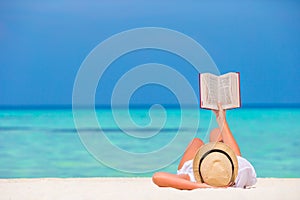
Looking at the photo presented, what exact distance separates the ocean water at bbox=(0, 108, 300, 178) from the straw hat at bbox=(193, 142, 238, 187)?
0.61m

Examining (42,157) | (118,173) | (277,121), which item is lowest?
(118,173)

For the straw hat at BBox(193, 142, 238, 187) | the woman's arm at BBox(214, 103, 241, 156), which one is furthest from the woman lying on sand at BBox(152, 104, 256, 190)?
the woman's arm at BBox(214, 103, 241, 156)

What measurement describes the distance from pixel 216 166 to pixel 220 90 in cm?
43

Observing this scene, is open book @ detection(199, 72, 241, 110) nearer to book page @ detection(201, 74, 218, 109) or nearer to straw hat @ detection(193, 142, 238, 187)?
book page @ detection(201, 74, 218, 109)

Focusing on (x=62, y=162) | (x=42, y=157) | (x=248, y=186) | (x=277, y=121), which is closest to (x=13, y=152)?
(x=42, y=157)

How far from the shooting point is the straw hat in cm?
267

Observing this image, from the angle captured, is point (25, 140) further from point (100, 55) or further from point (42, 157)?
point (100, 55)

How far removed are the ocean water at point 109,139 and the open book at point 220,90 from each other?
1.49ft

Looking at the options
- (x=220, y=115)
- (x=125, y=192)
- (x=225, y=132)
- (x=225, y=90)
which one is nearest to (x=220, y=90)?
(x=225, y=90)

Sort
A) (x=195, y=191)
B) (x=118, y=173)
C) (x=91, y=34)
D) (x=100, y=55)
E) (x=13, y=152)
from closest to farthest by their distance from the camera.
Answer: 1. (x=195, y=191)
2. (x=100, y=55)
3. (x=118, y=173)
4. (x=13, y=152)
5. (x=91, y=34)

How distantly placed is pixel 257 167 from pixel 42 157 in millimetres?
2510

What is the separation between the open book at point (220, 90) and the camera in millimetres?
2740

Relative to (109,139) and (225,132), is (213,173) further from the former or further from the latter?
(109,139)

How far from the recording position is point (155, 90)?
11.1 m
